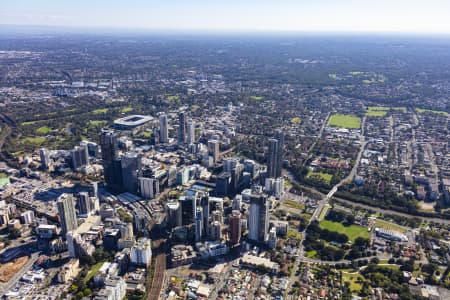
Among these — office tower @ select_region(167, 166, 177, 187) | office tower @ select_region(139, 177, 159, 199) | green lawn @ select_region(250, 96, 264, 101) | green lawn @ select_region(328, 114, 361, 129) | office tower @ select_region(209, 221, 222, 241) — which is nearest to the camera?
office tower @ select_region(209, 221, 222, 241)

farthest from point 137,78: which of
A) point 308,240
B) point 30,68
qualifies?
point 308,240

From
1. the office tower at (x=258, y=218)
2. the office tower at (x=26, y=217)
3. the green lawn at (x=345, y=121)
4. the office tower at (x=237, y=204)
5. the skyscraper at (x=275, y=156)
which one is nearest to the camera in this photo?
the office tower at (x=258, y=218)

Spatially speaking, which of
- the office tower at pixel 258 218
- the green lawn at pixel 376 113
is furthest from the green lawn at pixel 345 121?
the office tower at pixel 258 218

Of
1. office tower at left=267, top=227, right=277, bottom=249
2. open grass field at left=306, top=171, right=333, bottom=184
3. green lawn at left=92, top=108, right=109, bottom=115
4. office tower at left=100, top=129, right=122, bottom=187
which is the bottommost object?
open grass field at left=306, top=171, right=333, bottom=184

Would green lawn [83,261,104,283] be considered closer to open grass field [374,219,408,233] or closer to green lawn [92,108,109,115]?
open grass field [374,219,408,233]

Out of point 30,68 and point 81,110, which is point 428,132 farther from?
point 30,68

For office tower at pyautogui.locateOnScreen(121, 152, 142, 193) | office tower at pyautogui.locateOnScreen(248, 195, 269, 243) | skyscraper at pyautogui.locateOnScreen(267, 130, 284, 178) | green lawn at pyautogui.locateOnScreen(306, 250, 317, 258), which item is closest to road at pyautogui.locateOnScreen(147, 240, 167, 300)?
office tower at pyautogui.locateOnScreen(248, 195, 269, 243)

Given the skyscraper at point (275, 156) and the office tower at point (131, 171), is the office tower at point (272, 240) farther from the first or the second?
the office tower at point (131, 171)
